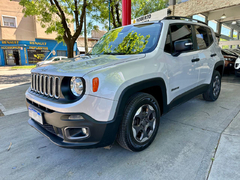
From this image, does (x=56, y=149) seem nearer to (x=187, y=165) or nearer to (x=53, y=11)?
(x=187, y=165)

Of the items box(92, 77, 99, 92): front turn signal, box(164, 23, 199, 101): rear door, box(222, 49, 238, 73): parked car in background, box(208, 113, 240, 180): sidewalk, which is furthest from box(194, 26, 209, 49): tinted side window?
box(222, 49, 238, 73): parked car in background

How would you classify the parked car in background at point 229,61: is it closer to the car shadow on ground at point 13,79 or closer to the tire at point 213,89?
the tire at point 213,89

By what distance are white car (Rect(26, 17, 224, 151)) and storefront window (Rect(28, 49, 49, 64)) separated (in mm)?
24751

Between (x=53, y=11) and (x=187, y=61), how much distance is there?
26.5ft

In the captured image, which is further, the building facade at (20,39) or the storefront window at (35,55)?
the storefront window at (35,55)

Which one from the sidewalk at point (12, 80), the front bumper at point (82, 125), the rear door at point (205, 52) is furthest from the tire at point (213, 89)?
the sidewalk at point (12, 80)

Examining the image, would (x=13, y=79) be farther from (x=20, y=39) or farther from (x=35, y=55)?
(x=35, y=55)

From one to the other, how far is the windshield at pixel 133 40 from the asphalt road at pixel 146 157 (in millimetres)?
1454

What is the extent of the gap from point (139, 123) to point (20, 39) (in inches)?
995

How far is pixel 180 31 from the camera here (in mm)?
3035

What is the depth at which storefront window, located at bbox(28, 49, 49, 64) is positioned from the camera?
24.1 metres

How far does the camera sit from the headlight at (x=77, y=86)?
5.92ft

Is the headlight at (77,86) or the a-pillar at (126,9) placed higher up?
the a-pillar at (126,9)

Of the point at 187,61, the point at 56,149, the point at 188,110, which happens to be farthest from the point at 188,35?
the point at 56,149
